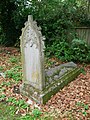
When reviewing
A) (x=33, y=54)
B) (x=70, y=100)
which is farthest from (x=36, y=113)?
(x=33, y=54)

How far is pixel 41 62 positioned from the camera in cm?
379

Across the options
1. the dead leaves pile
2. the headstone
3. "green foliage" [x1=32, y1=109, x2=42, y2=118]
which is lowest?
"green foliage" [x1=32, y1=109, x2=42, y2=118]

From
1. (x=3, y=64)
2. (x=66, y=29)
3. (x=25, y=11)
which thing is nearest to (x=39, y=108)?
(x=3, y=64)

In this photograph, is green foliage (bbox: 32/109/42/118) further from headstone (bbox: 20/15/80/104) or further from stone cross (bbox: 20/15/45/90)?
stone cross (bbox: 20/15/45/90)

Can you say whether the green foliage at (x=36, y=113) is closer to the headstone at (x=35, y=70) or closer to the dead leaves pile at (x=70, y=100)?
the dead leaves pile at (x=70, y=100)

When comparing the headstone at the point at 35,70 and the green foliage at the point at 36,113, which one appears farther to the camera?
the headstone at the point at 35,70

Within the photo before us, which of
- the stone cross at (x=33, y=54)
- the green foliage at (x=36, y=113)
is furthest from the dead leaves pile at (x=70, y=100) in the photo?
the stone cross at (x=33, y=54)

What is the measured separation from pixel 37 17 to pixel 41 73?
489 cm

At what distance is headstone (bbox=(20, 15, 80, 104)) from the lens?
3734mm

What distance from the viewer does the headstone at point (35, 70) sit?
373cm

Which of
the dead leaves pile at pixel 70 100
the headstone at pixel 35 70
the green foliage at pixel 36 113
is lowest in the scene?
the green foliage at pixel 36 113

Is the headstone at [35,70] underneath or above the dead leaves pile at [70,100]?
above

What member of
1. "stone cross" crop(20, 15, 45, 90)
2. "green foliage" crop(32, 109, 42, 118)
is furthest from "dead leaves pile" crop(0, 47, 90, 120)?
"stone cross" crop(20, 15, 45, 90)

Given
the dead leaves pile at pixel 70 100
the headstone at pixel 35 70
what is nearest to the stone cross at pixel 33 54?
the headstone at pixel 35 70
